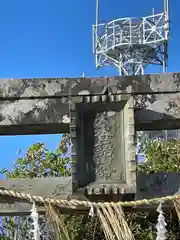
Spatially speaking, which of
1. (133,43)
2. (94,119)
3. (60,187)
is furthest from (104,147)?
(133,43)

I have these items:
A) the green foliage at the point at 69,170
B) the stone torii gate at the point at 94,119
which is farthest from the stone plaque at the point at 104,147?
the green foliage at the point at 69,170

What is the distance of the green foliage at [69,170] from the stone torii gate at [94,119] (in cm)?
189

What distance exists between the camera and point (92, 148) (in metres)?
2.65

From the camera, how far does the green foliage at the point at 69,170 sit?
187 inches

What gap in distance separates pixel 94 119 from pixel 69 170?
2928 millimetres

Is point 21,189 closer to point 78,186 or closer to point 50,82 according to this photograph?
point 78,186

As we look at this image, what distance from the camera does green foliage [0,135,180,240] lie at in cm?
476

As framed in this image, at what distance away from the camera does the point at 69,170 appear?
5.54 m

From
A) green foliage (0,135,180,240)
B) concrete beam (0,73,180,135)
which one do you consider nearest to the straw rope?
concrete beam (0,73,180,135)

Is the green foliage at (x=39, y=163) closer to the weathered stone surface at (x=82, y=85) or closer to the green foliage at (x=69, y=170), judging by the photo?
the green foliage at (x=69, y=170)

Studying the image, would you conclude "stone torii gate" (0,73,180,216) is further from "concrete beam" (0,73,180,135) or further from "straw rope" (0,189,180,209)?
"straw rope" (0,189,180,209)

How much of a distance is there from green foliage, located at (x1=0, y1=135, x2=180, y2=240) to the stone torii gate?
6.21ft

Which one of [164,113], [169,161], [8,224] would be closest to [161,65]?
[169,161]

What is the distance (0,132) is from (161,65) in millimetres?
6715
